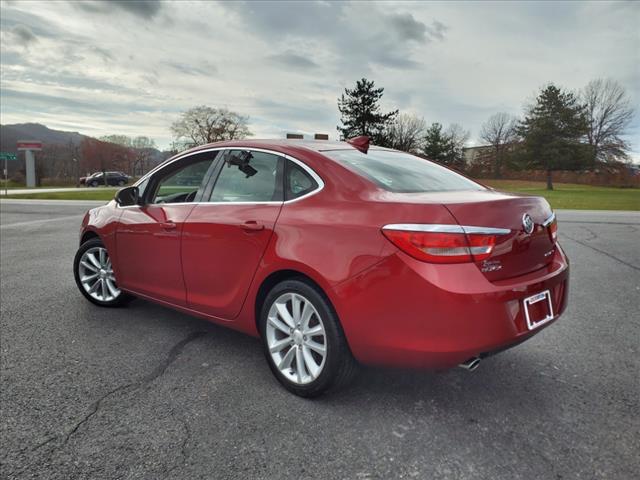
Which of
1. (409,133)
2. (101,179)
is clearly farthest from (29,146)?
(409,133)

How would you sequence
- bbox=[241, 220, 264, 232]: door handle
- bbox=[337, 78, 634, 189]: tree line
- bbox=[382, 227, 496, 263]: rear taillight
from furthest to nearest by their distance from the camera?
bbox=[337, 78, 634, 189]: tree line
bbox=[241, 220, 264, 232]: door handle
bbox=[382, 227, 496, 263]: rear taillight

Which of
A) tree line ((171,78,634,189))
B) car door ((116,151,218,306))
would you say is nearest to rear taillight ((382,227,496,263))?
car door ((116,151,218,306))

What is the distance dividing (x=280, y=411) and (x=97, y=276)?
2.79 metres

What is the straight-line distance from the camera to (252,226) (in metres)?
2.92

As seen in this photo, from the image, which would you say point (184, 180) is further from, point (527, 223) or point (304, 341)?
point (527, 223)

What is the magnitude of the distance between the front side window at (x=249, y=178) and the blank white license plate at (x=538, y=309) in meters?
1.54

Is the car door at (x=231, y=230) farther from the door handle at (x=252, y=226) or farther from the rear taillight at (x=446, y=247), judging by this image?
the rear taillight at (x=446, y=247)

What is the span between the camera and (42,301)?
486 centimetres

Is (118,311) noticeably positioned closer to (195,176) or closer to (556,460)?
(195,176)

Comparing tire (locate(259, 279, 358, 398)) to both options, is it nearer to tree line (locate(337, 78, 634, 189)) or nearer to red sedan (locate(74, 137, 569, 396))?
red sedan (locate(74, 137, 569, 396))

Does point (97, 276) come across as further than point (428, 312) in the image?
Yes

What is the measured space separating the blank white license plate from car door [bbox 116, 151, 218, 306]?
2323 mm

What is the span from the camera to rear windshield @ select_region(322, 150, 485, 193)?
2777mm

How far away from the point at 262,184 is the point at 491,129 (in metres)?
80.3
